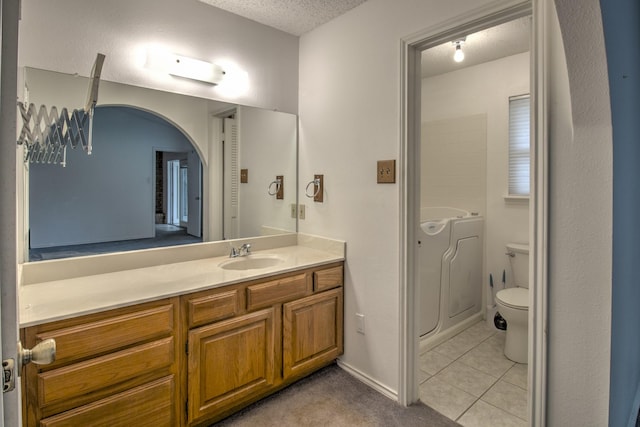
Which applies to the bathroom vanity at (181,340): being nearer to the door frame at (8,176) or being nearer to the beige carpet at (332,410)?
the beige carpet at (332,410)

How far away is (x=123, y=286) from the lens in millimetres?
1581

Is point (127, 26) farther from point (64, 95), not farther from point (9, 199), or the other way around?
point (9, 199)

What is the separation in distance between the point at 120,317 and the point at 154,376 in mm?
317

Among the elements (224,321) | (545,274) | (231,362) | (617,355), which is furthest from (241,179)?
(617,355)

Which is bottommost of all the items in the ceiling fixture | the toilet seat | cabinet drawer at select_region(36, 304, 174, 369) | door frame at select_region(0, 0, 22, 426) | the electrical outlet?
the electrical outlet

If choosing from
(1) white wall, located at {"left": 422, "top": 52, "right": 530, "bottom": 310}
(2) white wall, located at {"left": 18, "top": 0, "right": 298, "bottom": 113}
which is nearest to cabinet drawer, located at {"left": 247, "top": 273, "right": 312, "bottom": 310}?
(2) white wall, located at {"left": 18, "top": 0, "right": 298, "bottom": 113}

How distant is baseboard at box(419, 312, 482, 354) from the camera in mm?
2609

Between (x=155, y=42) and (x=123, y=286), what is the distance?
53.0 inches

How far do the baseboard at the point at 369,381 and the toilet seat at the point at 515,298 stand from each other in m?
1.04

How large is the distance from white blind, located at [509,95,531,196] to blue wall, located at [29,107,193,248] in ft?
8.49

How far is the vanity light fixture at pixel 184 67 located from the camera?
1955 mm

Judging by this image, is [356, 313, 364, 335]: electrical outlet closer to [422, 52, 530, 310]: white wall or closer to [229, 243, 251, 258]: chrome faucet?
[229, 243, 251, 258]: chrome faucet

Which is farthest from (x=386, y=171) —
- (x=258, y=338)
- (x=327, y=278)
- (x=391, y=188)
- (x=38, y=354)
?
(x=38, y=354)

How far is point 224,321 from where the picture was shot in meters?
1.71
